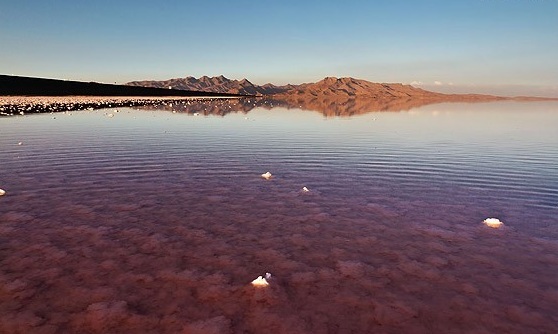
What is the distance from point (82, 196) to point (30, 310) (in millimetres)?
6294

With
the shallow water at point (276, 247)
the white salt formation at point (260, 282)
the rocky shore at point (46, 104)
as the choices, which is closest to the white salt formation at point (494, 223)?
the shallow water at point (276, 247)

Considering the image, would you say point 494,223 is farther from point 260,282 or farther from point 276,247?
point 260,282

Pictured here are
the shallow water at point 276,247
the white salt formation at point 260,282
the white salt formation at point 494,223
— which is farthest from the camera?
the white salt formation at point 494,223

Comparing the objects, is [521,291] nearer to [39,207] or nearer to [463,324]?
[463,324]

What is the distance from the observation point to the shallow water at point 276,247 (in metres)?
5.36

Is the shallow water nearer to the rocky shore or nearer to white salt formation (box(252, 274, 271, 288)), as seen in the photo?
white salt formation (box(252, 274, 271, 288))

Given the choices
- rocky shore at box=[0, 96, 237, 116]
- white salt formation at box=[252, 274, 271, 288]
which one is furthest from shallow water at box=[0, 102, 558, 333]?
rocky shore at box=[0, 96, 237, 116]

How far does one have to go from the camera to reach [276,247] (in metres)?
7.76

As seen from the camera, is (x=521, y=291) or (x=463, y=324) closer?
(x=463, y=324)

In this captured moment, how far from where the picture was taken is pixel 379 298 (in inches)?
231

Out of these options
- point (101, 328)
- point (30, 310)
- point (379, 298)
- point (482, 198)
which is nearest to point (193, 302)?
point (101, 328)

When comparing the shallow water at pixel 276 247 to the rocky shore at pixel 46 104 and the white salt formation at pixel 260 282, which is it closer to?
the white salt formation at pixel 260 282

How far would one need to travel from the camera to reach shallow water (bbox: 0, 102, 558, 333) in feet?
17.6

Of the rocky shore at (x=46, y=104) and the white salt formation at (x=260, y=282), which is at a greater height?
the rocky shore at (x=46, y=104)
